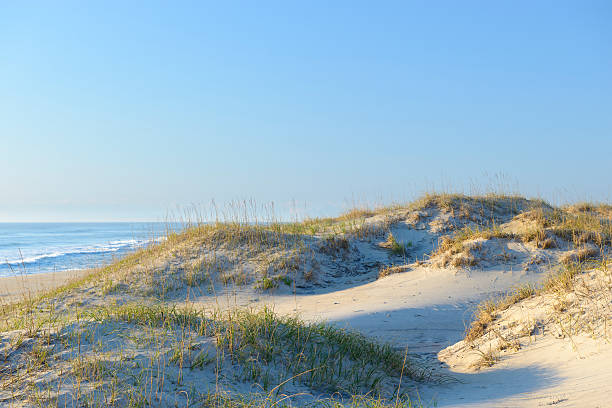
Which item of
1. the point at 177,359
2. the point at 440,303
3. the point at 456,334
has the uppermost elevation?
the point at 177,359

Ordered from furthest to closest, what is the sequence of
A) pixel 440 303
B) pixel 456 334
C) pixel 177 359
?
pixel 440 303
pixel 456 334
pixel 177 359

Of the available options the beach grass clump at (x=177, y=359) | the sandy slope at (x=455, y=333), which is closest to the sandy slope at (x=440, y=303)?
the sandy slope at (x=455, y=333)

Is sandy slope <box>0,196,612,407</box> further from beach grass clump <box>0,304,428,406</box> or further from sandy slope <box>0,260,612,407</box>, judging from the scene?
→ beach grass clump <box>0,304,428,406</box>

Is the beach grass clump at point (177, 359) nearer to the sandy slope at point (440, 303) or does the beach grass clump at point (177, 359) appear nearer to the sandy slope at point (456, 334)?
the sandy slope at point (440, 303)

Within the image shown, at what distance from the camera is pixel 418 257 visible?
39.8 ft

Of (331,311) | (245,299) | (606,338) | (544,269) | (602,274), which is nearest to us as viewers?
(606,338)

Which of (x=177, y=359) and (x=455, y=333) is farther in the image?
(x=455, y=333)

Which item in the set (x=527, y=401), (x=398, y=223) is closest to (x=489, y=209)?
A: (x=398, y=223)

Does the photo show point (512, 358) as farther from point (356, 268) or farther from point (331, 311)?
point (356, 268)

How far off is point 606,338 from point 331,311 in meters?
4.34

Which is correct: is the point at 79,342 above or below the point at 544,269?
above

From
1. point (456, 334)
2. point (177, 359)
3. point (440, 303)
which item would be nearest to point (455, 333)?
point (456, 334)

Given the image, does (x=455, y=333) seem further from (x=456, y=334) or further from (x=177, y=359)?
(x=177, y=359)

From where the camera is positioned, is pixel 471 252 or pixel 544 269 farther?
pixel 471 252
